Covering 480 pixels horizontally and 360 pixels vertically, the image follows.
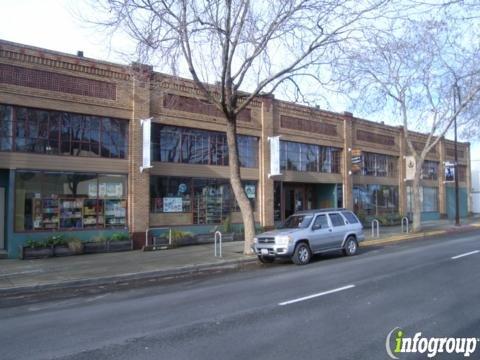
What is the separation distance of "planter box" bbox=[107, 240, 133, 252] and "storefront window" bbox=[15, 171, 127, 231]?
82 centimetres

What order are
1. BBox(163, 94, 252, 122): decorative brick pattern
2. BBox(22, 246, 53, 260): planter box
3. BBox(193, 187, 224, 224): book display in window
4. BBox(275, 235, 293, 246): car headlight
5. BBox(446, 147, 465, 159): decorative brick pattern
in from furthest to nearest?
BBox(446, 147, 465, 159): decorative brick pattern < BBox(193, 187, 224, 224): book display in window < BBox(163, 94, 252, 122): decorative brick pattern < BBox(22, 246, 53, 260): planter box < BBox(275, 235, 293, 246): car headlight

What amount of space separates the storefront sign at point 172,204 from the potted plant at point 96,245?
10.1ft

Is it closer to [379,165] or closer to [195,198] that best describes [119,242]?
[195,198]

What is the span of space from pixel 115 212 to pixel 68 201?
6.17 ft

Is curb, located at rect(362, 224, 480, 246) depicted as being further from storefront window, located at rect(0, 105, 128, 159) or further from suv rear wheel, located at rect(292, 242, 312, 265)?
storefront window, located at rect(0, 105, 128, 159)

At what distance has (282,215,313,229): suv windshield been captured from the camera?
14.7 meters

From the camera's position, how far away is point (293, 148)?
984 inches

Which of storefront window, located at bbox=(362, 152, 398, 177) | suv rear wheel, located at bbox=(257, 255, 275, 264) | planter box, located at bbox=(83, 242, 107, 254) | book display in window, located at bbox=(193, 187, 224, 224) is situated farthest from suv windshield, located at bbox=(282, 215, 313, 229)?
storefront window, located at bbox=(362, 152, 398, 177)

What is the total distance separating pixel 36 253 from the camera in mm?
15359

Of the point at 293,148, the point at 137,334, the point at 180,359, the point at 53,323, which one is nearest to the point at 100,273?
the point at 53,323

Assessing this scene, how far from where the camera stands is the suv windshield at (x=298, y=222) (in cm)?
1470
